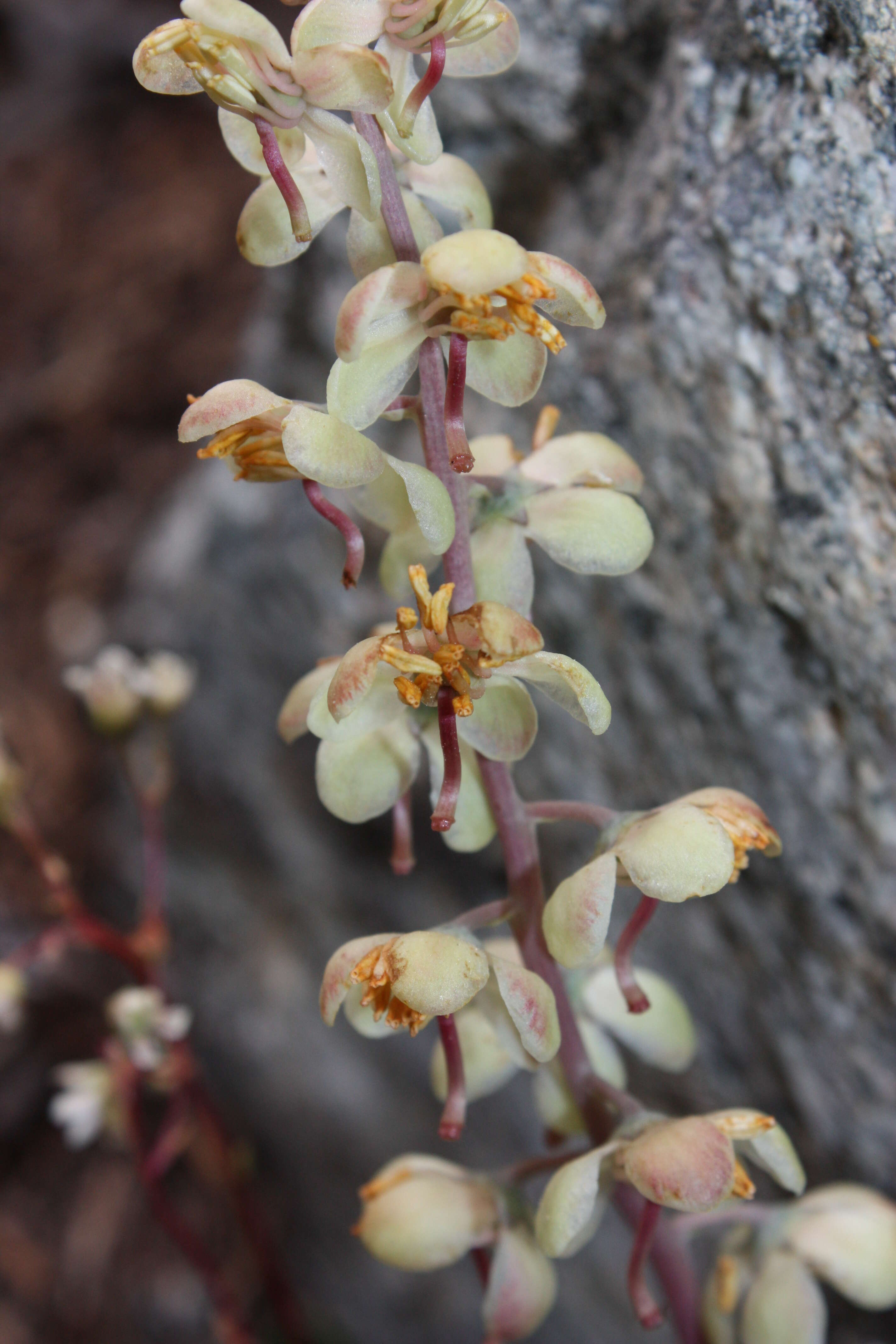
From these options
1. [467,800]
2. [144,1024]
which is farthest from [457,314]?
[144,1024]

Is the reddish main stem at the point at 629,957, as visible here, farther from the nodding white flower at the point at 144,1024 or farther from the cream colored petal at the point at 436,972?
the nodding white flower at the point at 144,1024

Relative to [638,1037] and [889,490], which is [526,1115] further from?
[889,490]

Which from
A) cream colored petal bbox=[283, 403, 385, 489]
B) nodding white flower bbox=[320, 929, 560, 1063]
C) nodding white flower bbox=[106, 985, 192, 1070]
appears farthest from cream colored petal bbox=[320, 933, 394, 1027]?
Answer: nodding white flower bbox=[106, 985, 192, 1070]

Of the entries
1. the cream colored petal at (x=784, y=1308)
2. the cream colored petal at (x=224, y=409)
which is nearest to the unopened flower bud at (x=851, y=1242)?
the cream colored petal at (x=784, y=1308)

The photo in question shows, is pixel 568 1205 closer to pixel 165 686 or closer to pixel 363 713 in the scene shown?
pixel 363 713

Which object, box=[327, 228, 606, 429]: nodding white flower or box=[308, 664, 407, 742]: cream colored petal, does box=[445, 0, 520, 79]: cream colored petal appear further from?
box=[308, 664, 407, 742]: cream colored petal

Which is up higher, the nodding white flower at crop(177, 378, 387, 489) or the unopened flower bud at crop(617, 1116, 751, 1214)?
the nodding white flower at crop(177, 378, 387, 489)
